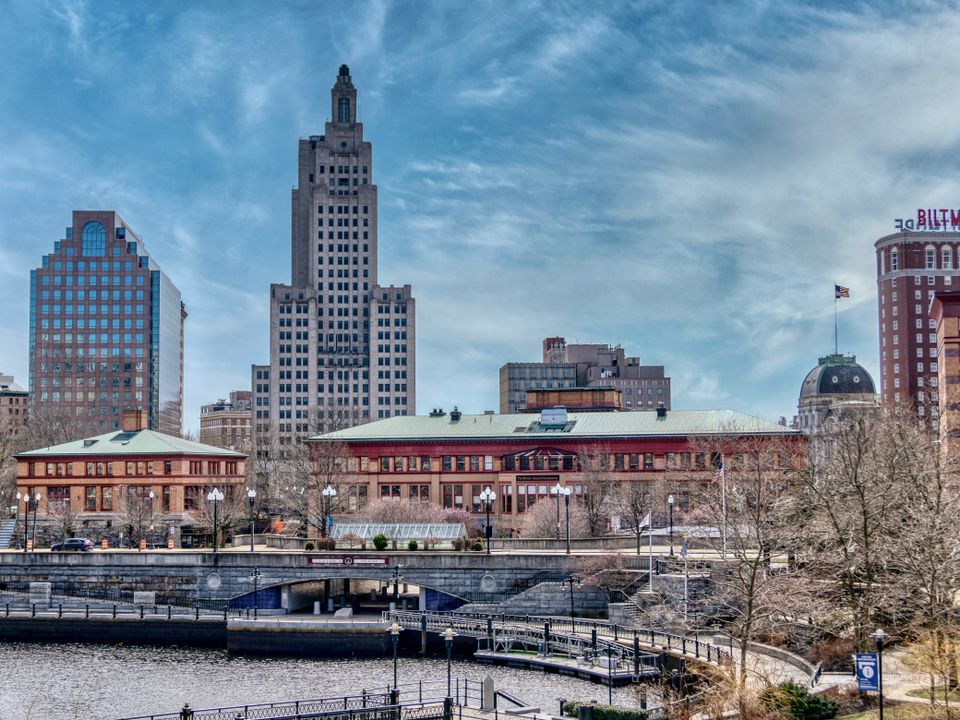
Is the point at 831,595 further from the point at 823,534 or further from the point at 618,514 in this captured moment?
the point at 618,514

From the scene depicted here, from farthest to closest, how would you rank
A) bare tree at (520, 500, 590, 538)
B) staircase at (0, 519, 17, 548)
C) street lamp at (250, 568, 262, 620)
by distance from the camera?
staircase at (0, 519, 17, 548) < bare tree at (520, 500, 590, 538) < street lamp at (250, 568, 262, 620)

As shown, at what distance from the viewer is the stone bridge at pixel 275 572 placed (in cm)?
7594

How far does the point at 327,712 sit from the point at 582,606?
93.5 ft

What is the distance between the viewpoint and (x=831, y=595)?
201 feet

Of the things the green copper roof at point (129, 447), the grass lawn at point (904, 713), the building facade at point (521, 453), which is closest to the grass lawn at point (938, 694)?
the grass lawn at point (904, 713)

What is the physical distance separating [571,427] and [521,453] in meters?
5.99

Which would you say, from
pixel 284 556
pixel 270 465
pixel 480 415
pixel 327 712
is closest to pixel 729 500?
pixel 284 556

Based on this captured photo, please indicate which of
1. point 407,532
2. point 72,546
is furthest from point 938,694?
point 72,546

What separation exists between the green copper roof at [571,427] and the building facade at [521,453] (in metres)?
0.10

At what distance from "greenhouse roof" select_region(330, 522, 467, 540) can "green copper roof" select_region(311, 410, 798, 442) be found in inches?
1171

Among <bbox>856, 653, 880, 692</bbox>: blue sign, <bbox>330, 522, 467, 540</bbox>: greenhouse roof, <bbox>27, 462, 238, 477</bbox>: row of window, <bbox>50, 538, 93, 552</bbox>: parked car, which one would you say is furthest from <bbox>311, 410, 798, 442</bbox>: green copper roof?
<bbox>856, 653, 880, 692</bbox>: blue sign

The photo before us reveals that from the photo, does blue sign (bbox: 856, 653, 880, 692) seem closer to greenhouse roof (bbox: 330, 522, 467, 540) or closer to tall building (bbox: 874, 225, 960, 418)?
greenhouse roof (bbox: 330, 522, 467, 540)

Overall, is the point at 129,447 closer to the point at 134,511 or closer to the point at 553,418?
the point at 134,511

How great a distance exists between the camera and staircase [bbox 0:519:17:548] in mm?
101019
